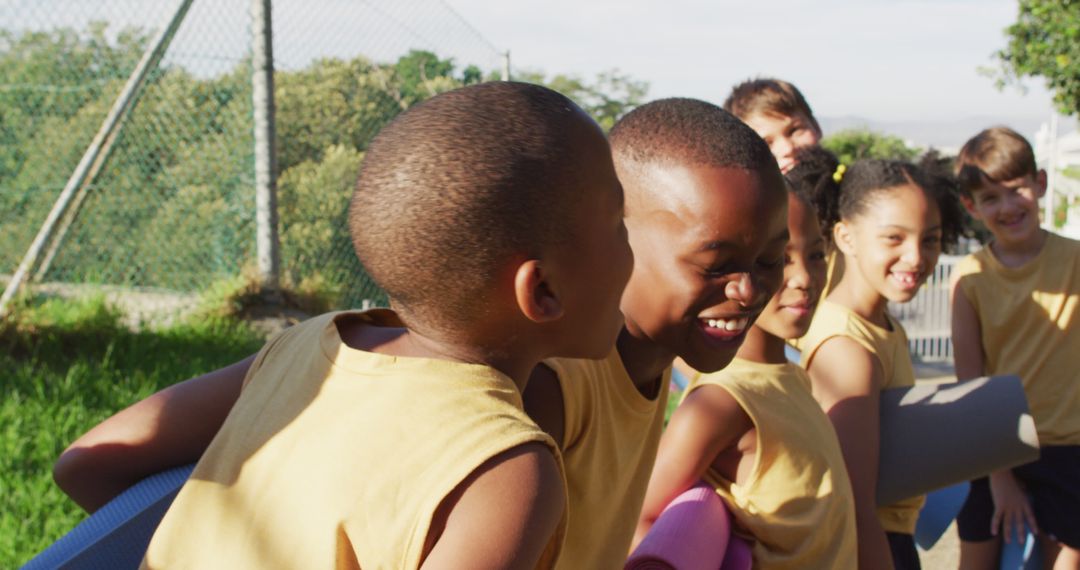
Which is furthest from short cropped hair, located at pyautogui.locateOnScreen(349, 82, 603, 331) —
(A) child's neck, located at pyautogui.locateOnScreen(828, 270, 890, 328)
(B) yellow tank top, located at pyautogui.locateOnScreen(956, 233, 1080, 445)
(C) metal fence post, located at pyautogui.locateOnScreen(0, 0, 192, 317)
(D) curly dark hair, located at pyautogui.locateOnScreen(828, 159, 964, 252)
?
(C) metal fence post, located at pyautogui.locateOnScreen(0, 0, 192, 317)

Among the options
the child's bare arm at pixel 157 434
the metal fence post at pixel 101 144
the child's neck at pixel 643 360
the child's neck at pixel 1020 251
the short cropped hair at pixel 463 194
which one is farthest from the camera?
the metal fence post at pixel 101 144

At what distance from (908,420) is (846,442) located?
18 cm

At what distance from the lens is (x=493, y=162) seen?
1117mm

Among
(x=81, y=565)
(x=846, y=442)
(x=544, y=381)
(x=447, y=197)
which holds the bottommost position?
(x=846, y=442)

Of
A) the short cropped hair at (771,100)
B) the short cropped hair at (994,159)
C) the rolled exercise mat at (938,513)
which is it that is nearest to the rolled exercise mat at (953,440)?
the rolled exercise mat at (938,513)

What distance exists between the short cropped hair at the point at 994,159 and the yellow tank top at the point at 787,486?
2.19 m

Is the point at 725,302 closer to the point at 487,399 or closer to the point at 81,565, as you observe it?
the point at 487,399

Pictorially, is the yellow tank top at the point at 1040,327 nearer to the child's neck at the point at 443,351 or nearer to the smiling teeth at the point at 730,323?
the smiling teeth at the point at 730,323

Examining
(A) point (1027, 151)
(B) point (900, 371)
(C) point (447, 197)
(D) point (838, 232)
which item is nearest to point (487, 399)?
(C) point (447, 197)

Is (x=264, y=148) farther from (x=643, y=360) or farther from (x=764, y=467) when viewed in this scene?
(x=643, y=360)

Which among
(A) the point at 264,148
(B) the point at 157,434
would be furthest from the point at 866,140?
(B) the point at 157,434

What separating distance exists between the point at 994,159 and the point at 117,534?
132 inches

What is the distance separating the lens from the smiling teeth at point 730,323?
1.61 meters

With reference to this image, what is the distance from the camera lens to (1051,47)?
12.9 meters
